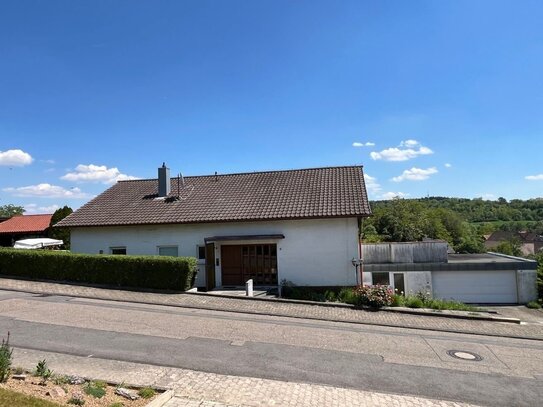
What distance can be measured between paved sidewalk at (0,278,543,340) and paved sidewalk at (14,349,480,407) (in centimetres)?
A: 649

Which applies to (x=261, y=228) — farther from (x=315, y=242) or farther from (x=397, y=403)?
(x=397, y=403)

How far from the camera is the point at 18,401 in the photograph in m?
5.70

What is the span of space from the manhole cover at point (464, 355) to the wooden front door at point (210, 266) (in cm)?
1230

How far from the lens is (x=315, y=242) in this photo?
65.3ft

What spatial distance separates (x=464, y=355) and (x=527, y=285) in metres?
15.9

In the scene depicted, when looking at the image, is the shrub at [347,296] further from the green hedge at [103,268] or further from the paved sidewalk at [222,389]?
the paved sidewalk at [222,389]

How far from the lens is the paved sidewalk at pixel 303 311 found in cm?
1392

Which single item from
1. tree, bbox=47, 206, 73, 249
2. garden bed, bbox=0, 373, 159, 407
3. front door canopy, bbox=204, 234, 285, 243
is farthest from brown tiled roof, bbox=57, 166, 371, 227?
garden bed, bbox=0, 373, 159, 407

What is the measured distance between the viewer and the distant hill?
156m

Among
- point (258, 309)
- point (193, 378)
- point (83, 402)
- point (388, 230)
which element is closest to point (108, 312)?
point (258, 309)

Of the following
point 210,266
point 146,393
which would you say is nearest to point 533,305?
point 210,266

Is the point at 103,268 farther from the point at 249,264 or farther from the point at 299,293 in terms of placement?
the point at 299,293

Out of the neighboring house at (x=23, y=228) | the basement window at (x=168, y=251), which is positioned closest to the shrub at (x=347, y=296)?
the basement window at (x=168, y=251)

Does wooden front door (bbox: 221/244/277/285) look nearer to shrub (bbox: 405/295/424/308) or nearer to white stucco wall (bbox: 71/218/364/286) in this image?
white stucco wall (bbox: 71/218/364/286)
